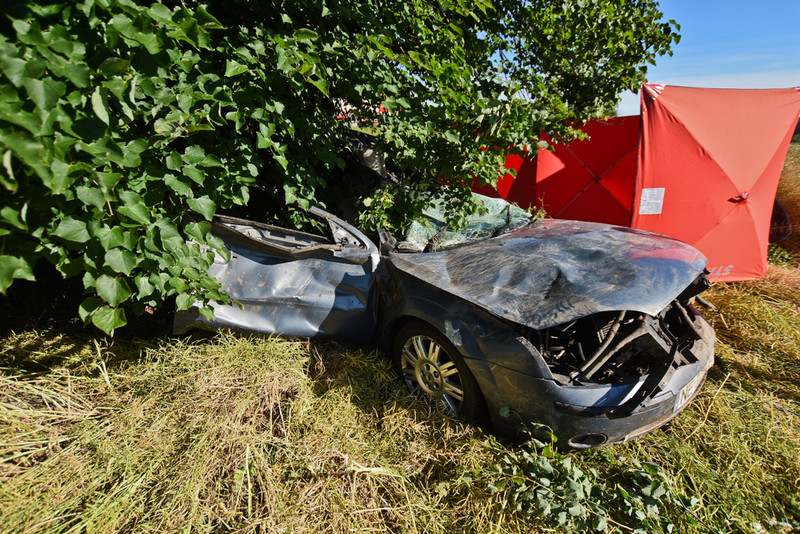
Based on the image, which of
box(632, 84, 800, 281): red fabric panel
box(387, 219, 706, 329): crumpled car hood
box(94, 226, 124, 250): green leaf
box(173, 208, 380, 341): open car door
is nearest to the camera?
box(94, 226, 124, 250): green leaf

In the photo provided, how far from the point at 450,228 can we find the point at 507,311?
1.26 meters

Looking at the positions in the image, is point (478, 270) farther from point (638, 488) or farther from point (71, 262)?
point (71, 262)

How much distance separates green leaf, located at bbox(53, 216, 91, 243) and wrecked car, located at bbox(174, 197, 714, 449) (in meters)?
1.13

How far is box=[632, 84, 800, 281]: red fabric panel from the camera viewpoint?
14.6ft

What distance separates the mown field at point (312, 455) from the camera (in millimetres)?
1777

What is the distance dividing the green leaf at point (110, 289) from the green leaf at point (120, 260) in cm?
7

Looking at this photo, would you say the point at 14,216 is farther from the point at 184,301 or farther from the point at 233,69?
the point at 233,69

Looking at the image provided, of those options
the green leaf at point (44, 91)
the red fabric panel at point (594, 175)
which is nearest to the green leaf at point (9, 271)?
the green leaf at point (44, 91)

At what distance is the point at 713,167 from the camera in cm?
445

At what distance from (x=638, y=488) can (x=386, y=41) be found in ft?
9.23

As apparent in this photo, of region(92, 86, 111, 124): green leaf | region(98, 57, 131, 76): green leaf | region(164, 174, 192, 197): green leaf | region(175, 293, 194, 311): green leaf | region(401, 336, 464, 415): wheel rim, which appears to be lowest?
region(401, 336, 464, 415): wheel rim

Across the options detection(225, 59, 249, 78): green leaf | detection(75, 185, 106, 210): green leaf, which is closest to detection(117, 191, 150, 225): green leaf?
detection(75, 185, 106, 210): green leaf

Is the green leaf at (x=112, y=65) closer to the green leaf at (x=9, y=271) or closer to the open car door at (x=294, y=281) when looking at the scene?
the green leaf at (x=9, y=271)

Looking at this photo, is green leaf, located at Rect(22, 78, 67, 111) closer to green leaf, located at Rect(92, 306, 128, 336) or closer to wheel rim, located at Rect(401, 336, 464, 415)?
green leaf, located at Rect(92, 306, 128, 336)
